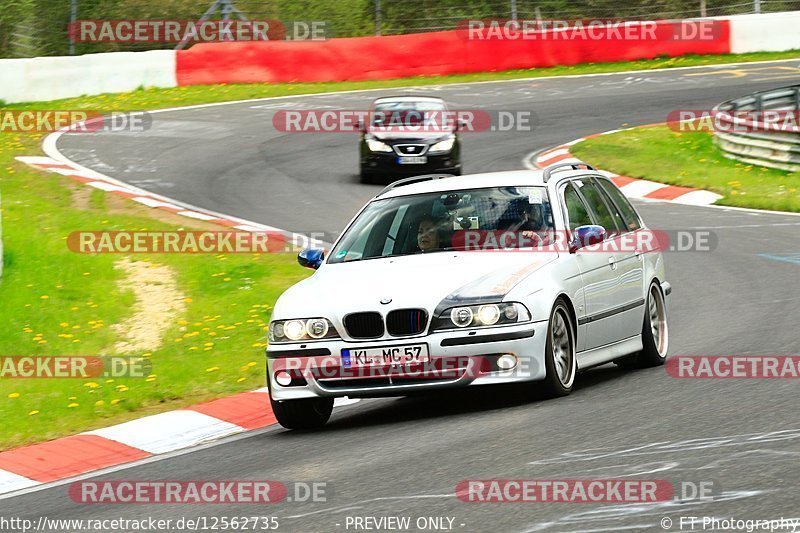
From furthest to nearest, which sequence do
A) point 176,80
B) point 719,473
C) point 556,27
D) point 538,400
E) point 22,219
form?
point 556,27
point 176,80
point 22,219
point 538,400
point 719,473

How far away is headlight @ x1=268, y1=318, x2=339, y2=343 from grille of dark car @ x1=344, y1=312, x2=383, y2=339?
10 cm

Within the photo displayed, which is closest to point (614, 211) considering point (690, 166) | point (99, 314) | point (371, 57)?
point (99, 314)

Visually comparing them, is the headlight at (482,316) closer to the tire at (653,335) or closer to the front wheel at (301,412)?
the front wheel at (301,412)

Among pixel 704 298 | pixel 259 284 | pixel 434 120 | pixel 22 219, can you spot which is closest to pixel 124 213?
pixel 22 219

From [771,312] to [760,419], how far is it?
4.64 m

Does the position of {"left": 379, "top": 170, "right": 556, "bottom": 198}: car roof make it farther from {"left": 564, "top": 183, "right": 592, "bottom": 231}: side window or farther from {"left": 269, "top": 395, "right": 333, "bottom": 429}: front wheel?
{"left": 269, "top": 395, "right": 333, "bottom": 429}: front wheel

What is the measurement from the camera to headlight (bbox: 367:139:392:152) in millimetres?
23688

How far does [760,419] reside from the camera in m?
7.86

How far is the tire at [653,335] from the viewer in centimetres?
1058

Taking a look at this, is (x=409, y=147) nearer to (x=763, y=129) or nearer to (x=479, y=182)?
(x=763, y=129)

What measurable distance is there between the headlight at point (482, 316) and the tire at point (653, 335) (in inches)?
84.4

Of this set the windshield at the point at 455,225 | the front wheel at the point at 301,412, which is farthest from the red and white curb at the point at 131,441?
the windshield at the point at 455,225

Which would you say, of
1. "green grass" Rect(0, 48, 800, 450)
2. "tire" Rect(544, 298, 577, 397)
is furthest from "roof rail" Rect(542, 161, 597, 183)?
"green grass" Rect(0, 48, 800, 450)

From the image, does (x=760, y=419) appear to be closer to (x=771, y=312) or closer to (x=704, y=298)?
(x=771, y=312)
